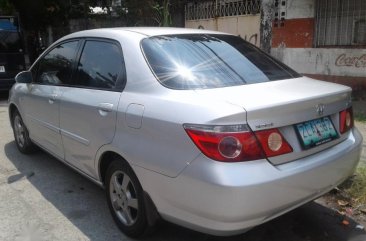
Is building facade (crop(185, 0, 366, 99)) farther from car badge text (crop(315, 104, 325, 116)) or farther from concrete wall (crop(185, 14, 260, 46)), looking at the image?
car badge text (crop(315, 104, 325, 116))

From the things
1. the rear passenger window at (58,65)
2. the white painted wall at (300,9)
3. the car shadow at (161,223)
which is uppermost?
the white painted wall at (300,9)

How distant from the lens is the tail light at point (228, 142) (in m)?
2.49

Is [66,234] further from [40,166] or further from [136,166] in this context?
[40,166]

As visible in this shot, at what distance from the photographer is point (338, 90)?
3.11m

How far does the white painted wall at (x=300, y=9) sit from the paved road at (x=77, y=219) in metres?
6.62

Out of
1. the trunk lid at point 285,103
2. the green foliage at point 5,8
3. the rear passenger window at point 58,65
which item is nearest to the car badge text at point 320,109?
the trunk lid at point 285,103

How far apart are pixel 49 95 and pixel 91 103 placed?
986 mm

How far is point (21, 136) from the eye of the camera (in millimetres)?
5551

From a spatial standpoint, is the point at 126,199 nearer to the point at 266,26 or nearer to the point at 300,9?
the point at 266,26

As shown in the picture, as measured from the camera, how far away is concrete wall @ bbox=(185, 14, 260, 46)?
36.0ft

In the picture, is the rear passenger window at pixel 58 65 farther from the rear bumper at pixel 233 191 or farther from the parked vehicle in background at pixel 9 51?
the parked vehicle in background at pixel 9 51

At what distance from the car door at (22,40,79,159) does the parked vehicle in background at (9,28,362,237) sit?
0.28 feet

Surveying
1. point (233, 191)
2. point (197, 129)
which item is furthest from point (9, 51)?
point (233, 191)

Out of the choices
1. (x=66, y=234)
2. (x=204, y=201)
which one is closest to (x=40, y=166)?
(x=66, y=234)
